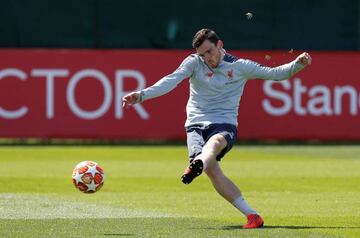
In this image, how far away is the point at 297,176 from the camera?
67.3 feet

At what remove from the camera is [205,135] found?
506 inches

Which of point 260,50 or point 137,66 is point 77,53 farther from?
point 260,50

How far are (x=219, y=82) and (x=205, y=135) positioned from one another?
0.58 metres

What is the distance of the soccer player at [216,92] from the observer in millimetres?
12539

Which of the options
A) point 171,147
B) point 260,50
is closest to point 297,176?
point 171,147

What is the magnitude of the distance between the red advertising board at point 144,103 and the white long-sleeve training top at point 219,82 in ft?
51.6

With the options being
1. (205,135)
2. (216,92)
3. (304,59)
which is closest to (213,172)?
(205,135)

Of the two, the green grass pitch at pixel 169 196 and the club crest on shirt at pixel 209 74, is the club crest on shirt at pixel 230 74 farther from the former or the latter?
the green grass pitch at pixel 169 196

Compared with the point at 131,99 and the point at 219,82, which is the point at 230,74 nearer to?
the point at 219,82

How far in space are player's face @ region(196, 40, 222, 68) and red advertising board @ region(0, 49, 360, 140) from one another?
15916 mm

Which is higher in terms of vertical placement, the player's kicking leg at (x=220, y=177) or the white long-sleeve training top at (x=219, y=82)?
the white long-sleeve training top at (x=219, y=82)

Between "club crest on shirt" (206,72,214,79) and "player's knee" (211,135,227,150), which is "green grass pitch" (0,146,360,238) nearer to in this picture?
"player's knee" (211,135,227,150)

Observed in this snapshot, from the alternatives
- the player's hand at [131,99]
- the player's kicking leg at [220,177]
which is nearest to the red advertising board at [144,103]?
the player's kicking leg at [220,177]

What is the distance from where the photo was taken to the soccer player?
1254 cm
